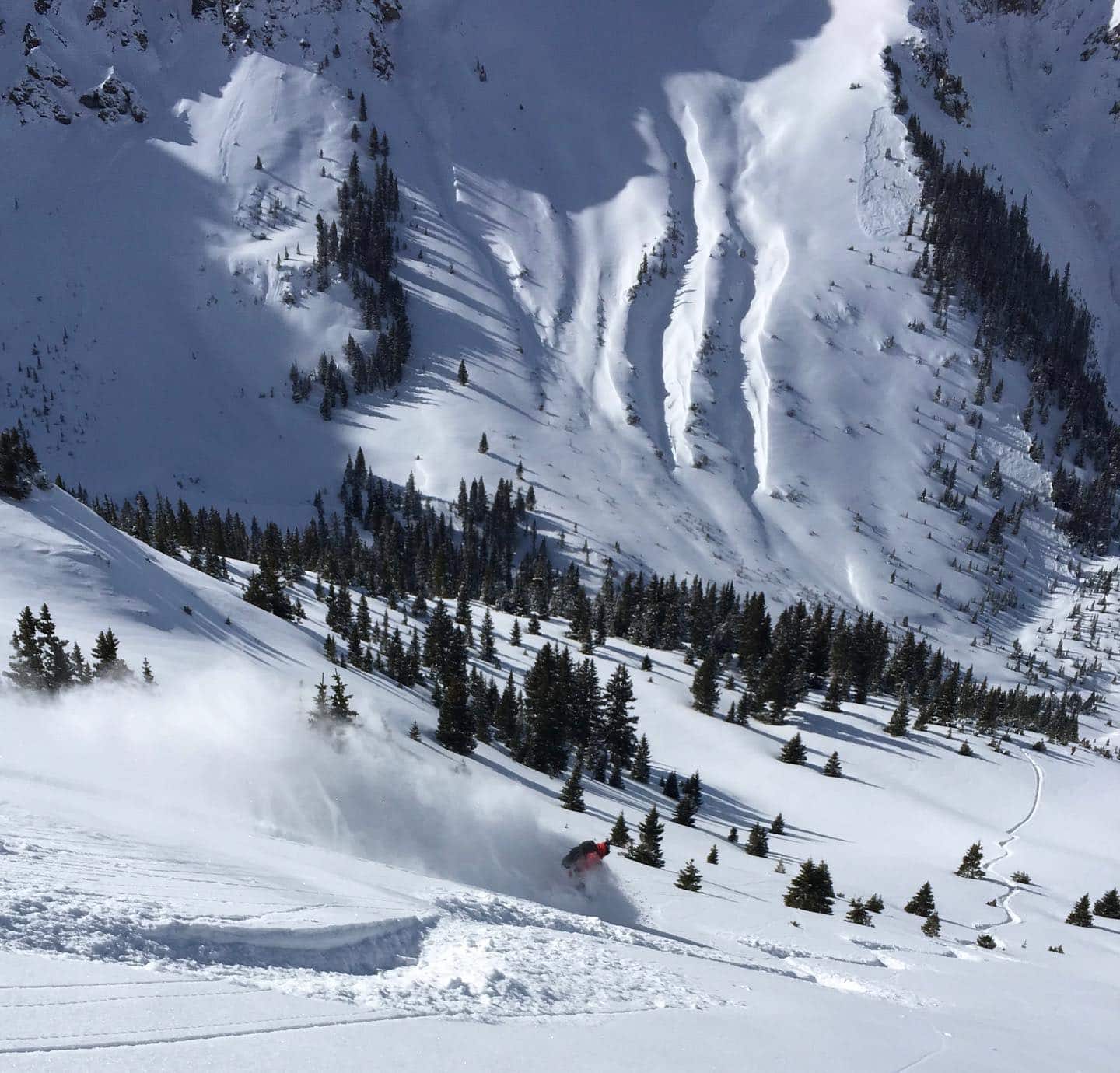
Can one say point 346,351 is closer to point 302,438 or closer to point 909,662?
point 302,438

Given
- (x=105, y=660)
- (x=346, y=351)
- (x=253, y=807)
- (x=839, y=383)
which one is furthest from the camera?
(x=839, y=383)

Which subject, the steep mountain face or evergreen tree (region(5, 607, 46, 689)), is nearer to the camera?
evergreen tree (region(5, 607, 46, 689))

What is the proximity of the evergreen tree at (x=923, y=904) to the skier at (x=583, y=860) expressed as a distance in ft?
43.6

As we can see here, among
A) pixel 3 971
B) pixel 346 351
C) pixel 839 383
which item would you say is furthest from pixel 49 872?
pixel 839 383

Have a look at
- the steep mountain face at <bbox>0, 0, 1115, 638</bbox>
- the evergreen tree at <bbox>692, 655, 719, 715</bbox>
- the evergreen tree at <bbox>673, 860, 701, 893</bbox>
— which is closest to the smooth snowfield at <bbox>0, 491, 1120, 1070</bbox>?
the evergreen tree at <bbox>673, 860, 701, 893</bbox>

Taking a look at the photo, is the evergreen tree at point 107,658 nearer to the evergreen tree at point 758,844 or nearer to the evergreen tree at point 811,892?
the evergreen tree at point 811,892

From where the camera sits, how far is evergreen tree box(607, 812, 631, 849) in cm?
2616

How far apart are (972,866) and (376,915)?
34.8 m

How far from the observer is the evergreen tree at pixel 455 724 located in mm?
33875

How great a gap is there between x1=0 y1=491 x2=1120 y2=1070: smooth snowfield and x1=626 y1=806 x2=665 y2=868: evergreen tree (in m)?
1.26

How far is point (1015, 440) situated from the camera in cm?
19862

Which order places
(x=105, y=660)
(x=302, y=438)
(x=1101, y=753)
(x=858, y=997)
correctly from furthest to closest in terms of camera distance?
(x=302, y=438) → (x=1101, y=753) → (x=105, y=660) → (x=858, y=997)

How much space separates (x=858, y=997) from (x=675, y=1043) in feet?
18.2

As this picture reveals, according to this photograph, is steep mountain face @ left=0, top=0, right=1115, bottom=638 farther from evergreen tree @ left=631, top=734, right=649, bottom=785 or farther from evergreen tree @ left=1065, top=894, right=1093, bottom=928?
evergreen tree @ left=1065, top=894, right=1093, bottom=928
